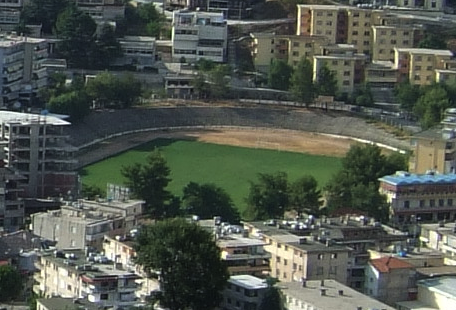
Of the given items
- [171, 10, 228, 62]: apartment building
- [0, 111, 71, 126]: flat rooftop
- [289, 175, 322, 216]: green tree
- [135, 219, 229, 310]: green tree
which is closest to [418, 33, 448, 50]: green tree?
[171, 10, 228, 62]: apartment building

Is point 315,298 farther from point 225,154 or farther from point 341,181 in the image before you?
point 225,154

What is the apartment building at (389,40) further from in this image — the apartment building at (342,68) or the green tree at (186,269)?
→ the green tree at (186,269)

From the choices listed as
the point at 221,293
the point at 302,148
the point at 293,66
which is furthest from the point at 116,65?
the point at 221,293

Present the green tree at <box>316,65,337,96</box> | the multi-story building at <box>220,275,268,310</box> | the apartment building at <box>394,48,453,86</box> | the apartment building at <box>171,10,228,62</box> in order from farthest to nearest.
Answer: the apartment building at <box>171,10,228,62</box> → the apartment building at <box>394,48,453,86</box> → the green tree at <box>316,65,337,96</box> → the multi-story building at <box>220,275,268,310</box>

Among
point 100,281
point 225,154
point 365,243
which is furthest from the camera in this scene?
point 225,154

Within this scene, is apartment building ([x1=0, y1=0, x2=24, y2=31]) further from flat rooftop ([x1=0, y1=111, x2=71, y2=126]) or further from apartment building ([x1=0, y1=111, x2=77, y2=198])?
apartment building ([x1=0, y1=111, x2=77, y2=198])

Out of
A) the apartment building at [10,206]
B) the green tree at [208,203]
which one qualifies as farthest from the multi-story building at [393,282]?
the apartment building at [10,206]
